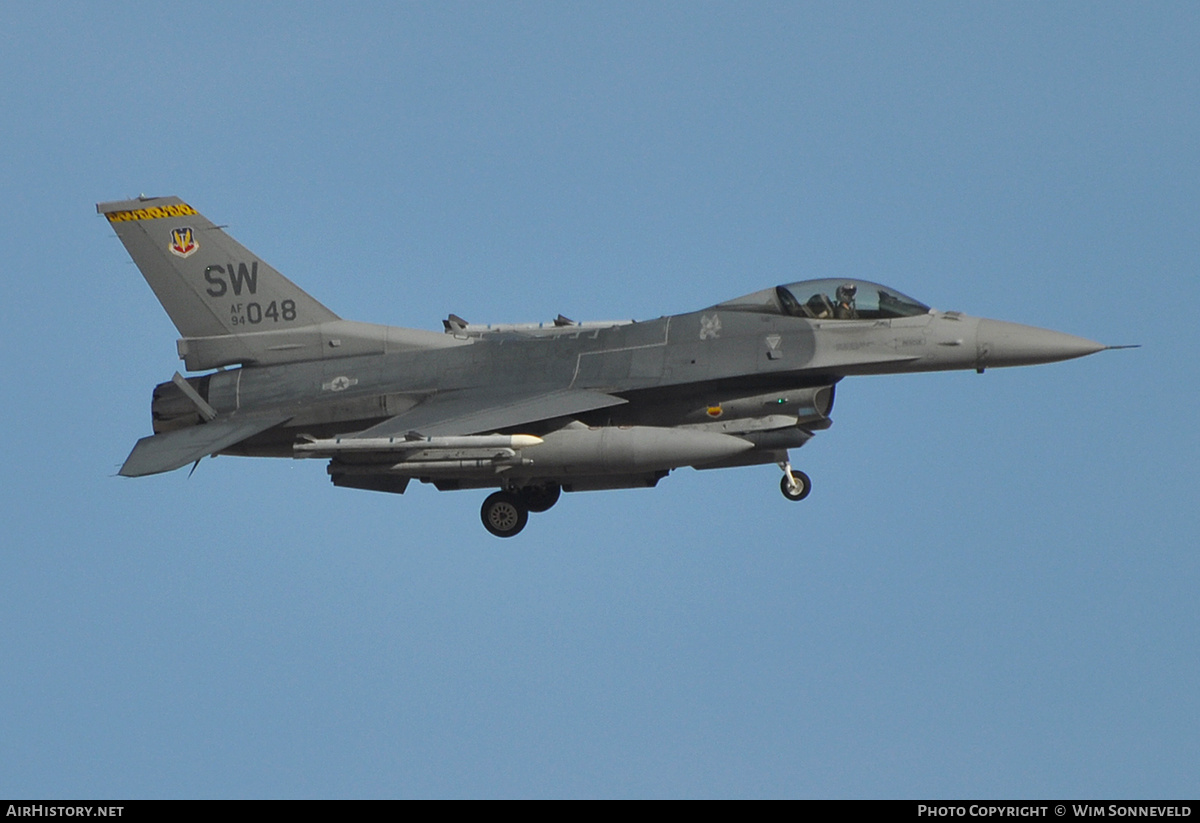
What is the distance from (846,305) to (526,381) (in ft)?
11.5

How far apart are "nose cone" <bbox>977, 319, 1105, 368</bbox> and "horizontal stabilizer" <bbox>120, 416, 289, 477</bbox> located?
7.49 m

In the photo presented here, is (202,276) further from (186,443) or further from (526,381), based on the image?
(526,381)

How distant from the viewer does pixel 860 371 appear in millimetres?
19109

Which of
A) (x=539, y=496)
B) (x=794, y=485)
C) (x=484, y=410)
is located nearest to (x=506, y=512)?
(x=539, y=496)

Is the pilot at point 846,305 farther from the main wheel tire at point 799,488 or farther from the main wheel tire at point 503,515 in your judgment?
the main wheel tire at point 503,515

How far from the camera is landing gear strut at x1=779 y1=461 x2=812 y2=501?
63.2 feet

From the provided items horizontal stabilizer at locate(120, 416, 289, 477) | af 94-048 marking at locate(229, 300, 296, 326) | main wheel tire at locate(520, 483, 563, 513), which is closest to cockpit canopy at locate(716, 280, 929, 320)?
main wheel tire at locate(520, 483, 563, 513)

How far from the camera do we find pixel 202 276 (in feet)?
67.3

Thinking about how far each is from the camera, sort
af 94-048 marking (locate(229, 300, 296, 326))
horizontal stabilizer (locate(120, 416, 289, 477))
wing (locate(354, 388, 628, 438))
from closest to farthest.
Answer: wing (locate(354, 388, 628, 438)), horizontal stabilizer (locate(120, 416, 289, 477)), af 94-048 marking (locate(229, 300, 296, 326))

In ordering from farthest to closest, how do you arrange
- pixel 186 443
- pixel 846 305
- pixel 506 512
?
pixel 506 512 → pixel 186 443 → pixel 846 305

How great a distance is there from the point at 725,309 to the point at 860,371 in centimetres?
158

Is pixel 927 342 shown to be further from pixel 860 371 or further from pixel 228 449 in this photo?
pixel 228 449

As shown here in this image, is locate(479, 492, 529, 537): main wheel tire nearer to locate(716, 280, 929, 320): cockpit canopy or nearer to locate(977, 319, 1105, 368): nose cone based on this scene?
locate(716, 280, 929, 320): cockpit canopy
